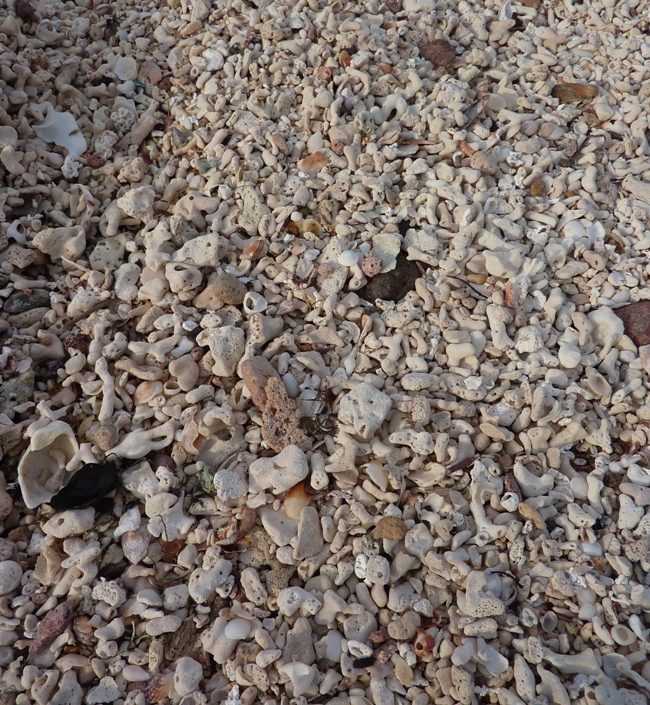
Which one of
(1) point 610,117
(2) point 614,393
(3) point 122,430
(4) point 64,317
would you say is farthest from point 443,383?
(1) point 610,117

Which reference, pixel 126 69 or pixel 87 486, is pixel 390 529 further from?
pixel 126 69

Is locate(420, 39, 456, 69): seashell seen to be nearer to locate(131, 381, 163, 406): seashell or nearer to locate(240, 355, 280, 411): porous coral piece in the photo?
locate(240, 355, 280, 411): porous coral piece

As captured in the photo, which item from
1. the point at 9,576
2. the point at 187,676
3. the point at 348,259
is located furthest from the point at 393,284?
the point at 9,576

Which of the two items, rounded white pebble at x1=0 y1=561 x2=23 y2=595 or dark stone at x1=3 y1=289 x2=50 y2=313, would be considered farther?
dark stone at x1=3 y1=289 x2=50 y2=313

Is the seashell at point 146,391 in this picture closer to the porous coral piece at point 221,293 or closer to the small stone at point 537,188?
the porous coral piece at point 221,293

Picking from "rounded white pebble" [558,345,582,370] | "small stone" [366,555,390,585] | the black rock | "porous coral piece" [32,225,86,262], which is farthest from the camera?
"porous coral piece" [32,225,86,262]

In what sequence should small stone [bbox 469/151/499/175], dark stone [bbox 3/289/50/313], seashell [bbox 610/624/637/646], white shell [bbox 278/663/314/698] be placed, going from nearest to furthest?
white shell [bbox 278/663/314/698], seashell [bbox 610/624/637/646], dark stone [bbox 3/289/50/313], small stone [bbox 469/151/499/175]

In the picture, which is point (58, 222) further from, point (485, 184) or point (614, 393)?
point (614, 393)

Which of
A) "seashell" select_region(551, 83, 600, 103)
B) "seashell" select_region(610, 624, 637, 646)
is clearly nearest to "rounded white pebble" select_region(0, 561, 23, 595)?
"seashell" select_region(610, 624, 637, 646)
